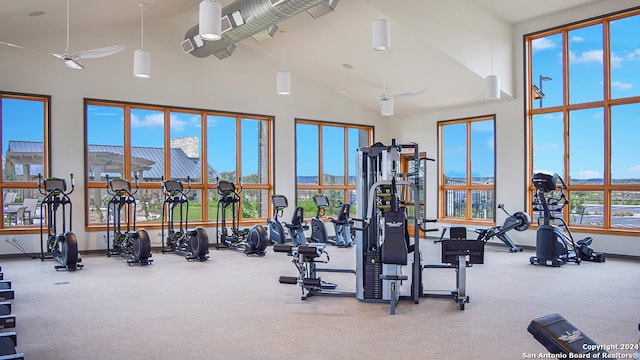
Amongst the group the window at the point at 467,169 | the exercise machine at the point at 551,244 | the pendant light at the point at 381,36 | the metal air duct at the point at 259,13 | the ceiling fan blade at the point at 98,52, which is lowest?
the exercise machine at the point at 551,244

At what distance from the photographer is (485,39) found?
9500 millimetres

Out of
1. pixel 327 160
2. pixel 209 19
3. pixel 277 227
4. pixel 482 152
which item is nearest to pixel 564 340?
pixel 209 19

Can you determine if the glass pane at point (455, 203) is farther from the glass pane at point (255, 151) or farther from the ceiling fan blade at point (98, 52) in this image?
the ceiling fan blade at point (98, 52)

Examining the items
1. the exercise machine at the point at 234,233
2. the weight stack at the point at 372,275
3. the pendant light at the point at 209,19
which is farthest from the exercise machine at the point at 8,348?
the exercise machine at the point at 234,233

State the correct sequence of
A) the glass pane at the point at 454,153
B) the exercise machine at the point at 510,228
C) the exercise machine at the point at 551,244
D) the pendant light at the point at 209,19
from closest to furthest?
the pendant light at the point at 209,19 → the exercise machine at the point at 551,244 → the exercise machine at the point at 510,228 → the glass pane at the point at 454,153

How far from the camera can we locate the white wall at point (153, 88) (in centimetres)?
868

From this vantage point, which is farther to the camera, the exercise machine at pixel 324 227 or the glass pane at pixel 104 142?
the exercise machine at pixel 324 227

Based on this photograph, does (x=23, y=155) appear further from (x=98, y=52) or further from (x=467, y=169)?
(x=467, y=169)

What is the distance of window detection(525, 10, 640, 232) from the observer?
8.68 m

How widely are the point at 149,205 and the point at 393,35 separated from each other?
19.1ft

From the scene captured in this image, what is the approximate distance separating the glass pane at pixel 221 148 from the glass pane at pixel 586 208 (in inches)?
274

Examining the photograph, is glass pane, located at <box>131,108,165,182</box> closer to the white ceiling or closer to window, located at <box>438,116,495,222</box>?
the white ceiling

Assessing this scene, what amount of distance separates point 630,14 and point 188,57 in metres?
8.35

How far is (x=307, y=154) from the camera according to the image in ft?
38.9
